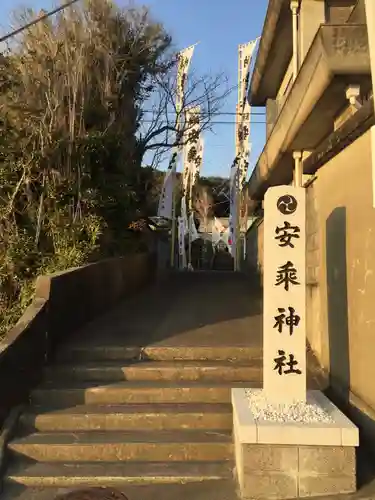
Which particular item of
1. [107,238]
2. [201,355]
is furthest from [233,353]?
[107,238]

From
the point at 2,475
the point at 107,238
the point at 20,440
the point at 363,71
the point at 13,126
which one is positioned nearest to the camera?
the point at 2,475

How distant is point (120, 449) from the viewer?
504cm

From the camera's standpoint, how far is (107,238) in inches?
418

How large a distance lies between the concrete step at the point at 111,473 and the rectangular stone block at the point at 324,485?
77 centimetres

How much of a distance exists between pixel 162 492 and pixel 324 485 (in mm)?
1389

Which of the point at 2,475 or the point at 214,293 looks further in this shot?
the point at 214,293

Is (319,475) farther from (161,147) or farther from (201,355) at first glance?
(161,147)

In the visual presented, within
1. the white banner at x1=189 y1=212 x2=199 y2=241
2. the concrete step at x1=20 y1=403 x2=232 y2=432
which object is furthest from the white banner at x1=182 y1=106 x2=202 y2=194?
the concrete step at x1=20 y1=403 x2=232 y2=432

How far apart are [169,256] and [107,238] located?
1287 cm

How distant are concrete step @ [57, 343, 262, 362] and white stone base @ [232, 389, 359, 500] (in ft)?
7.69

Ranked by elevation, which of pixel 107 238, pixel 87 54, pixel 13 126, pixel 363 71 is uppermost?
pixel 87 54

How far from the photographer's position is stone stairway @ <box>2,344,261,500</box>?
185 inches

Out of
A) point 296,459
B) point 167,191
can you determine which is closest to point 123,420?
point 296,459

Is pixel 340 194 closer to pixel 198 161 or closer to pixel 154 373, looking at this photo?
pixel 154 373
